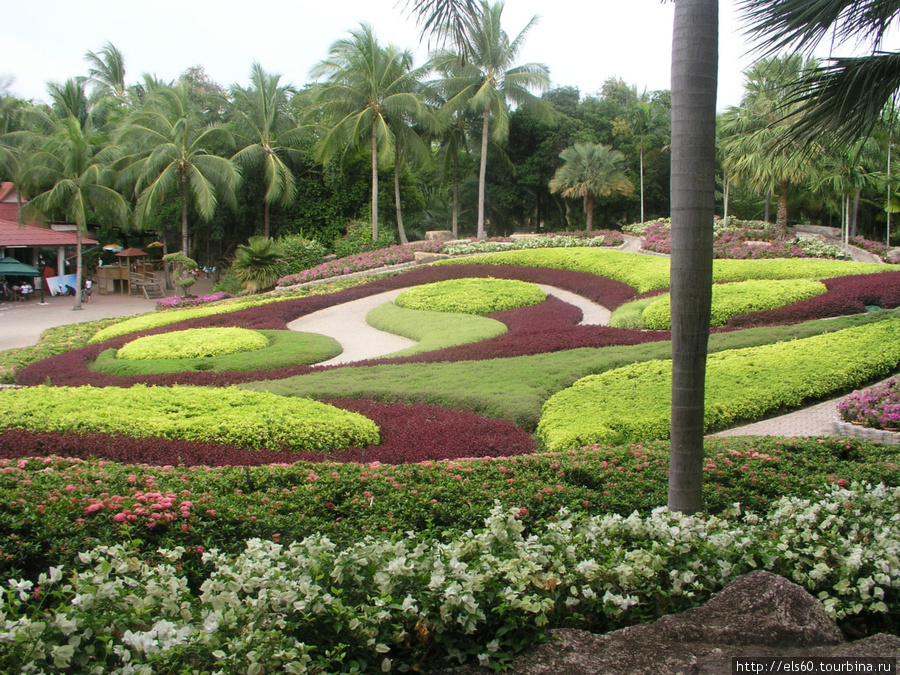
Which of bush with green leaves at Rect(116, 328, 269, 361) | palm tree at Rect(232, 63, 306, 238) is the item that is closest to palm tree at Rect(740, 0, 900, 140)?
bush with green leaves at Rect(116, 328, 269, 361)

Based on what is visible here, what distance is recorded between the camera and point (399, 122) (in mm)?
31750

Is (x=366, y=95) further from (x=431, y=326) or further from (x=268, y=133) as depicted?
(x=431, y=326)

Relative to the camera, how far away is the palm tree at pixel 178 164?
28.5 m

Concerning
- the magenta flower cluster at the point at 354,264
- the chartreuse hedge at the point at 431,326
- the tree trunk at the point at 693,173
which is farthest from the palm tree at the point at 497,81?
the tree trunk at the point at 693,173

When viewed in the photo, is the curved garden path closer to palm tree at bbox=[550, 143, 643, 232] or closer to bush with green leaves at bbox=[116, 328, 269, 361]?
bush with green leaves at bbox=[116, 328, 269, 361]

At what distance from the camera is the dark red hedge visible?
22.7 feet

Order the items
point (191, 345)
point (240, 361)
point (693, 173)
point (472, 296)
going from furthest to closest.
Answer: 1. point (472, 296)
2. point (191, 345)
3. point (240, 361)
4. point (693, 173)

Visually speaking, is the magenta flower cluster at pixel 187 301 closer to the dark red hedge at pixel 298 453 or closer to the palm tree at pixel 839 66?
the dark red hedge at pixel 298 453

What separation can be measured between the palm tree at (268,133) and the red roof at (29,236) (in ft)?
26.5

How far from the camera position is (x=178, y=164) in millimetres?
28953

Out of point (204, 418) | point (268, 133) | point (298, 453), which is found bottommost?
point (298, 453)

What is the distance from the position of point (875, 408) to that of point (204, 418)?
24.0ft

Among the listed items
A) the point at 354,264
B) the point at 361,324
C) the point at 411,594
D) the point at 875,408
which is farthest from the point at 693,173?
the point at 354,264

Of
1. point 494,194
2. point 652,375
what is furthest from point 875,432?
point 494,194
